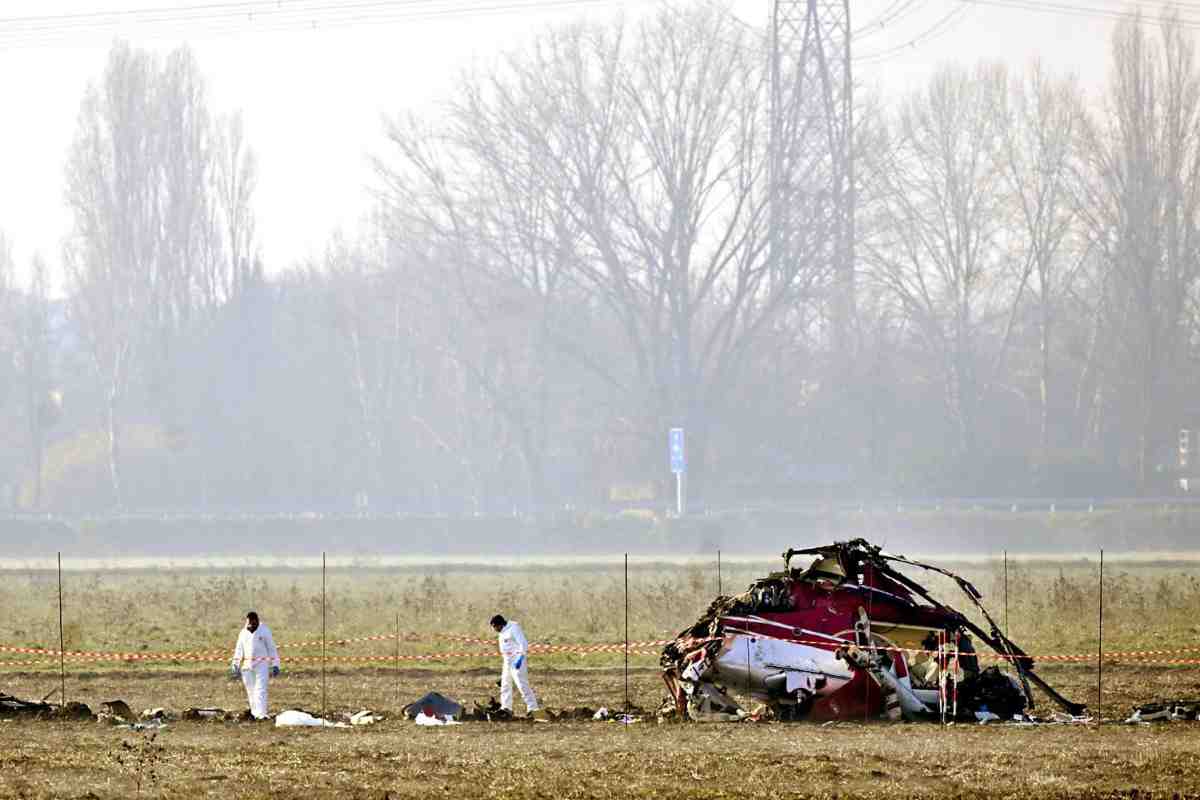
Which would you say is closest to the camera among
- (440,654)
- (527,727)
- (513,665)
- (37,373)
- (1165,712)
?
(527,727)

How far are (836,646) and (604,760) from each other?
3.36 m

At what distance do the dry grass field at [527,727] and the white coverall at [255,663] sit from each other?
2.59 ft

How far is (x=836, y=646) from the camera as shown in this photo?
19156mm

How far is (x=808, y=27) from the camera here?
72250 mm

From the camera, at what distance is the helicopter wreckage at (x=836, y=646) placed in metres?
19.2

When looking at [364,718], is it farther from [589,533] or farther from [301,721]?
[589,533]

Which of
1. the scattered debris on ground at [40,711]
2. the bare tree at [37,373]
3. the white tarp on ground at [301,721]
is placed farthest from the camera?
the bare tree at [37,373]

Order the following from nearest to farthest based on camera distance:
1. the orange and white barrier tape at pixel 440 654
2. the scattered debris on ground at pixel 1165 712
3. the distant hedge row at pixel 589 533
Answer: the scattered debris on ground at pixel 1165 712, the orange and white barrier tape at pixel 440 654, the distant hedge row at pixel 589 533

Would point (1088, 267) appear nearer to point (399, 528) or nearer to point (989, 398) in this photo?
point (989, 398)

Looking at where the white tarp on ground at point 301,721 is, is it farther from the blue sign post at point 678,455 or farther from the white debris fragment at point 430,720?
the blue sign post at point 678,455

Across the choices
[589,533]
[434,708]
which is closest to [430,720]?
[434,708]

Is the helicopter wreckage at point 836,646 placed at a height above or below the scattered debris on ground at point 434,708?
above

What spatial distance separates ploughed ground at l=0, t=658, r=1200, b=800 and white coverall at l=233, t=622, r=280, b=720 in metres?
0.79

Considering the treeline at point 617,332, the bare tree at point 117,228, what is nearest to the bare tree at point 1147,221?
the treeline at point 617,332
